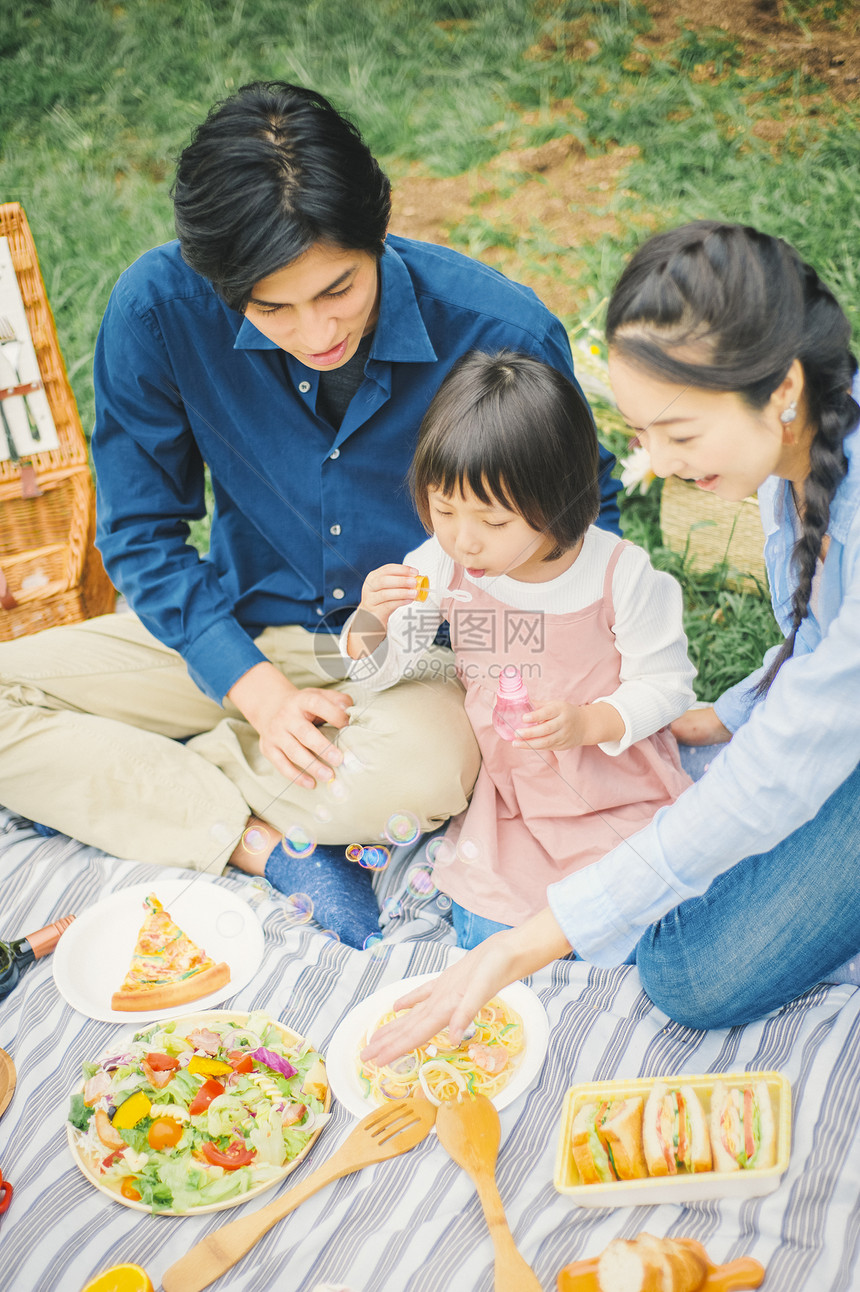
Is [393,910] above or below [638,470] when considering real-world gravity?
below

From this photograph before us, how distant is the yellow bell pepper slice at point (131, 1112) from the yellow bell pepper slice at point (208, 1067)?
0.07 meters

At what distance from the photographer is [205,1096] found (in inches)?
50.1

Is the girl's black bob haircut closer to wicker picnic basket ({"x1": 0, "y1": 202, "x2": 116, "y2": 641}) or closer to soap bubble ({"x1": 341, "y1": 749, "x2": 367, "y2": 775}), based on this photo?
soap bubble ({"x1": 341, "y1": 749, "x2": 367, "y2": 775})

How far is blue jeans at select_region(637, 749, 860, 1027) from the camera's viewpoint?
1251 millimetres

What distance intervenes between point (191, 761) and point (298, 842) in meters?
0.28

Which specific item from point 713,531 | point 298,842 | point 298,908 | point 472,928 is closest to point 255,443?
point 298,842

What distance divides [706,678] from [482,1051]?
3.68ft

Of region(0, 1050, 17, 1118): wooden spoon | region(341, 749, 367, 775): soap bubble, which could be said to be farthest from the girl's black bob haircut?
region(0, 1050, 17, 1118): wooden spoon

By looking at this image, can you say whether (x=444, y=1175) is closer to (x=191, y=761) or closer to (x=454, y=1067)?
(x=454, y=1067)

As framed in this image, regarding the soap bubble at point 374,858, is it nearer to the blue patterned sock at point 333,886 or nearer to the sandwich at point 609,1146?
the blue patterned sock at point 333,886

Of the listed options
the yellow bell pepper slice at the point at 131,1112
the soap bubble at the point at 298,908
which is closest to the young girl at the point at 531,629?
the soap bubble at the point at 298,908

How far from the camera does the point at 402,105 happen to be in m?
3.80

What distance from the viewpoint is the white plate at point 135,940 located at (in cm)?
147

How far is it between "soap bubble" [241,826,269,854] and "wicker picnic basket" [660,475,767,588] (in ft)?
3.87
